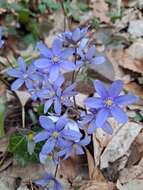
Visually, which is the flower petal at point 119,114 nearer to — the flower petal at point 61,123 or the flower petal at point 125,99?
the flower petal at point 125,99

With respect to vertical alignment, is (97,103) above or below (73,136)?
above

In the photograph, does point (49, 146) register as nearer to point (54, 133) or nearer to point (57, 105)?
point (54, 133)

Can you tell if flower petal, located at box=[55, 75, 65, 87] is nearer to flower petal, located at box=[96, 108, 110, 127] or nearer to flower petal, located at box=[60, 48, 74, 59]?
flower petal, located at box=[60, 48, 74, 59]

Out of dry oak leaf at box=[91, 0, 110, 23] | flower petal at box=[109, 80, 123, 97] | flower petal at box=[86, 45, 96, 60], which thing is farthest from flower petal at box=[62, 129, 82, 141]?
dry oak leaf at box=[91, 0, 110, 23]

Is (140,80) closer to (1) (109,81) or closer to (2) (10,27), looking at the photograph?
(1) (109,81)

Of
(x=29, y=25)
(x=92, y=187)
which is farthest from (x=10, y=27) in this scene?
(x=92, y=187)

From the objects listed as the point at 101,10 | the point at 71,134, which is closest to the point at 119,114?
the point at 71,134
